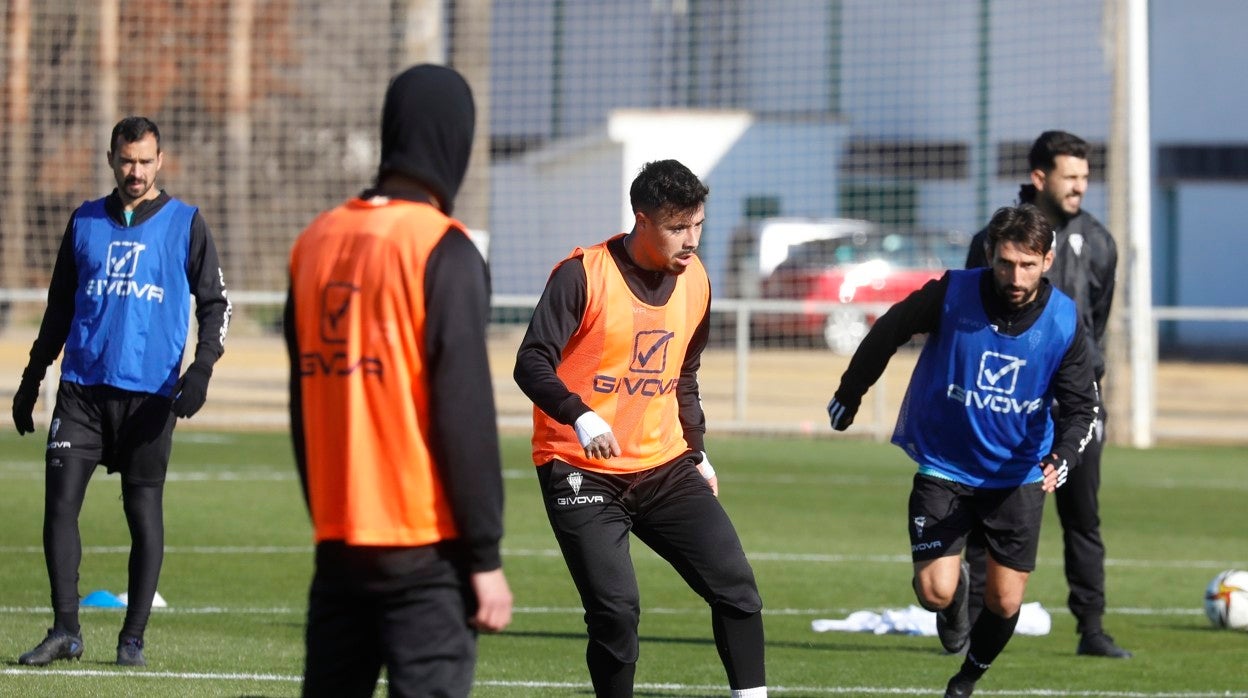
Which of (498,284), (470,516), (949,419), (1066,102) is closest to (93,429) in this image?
(949,419)

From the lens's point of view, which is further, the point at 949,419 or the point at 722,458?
the point at 722,458

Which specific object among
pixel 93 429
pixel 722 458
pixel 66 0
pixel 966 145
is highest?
pixel 66 0

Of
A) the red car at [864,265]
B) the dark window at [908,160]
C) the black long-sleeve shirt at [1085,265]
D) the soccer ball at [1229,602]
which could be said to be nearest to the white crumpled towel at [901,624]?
the soccer ball at [1229,602]

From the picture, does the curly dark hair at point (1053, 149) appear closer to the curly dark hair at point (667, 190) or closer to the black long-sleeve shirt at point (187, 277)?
the curly dark hair at point (667, 190)

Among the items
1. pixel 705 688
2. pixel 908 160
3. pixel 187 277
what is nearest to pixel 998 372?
pixel 705 688

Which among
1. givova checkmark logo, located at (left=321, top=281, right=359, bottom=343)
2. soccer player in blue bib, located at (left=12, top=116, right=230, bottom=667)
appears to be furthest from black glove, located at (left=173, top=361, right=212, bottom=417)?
givova checkmark logo, located at (left=321, top=281, right=359, bottom=343)

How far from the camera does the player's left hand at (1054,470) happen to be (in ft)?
21.3

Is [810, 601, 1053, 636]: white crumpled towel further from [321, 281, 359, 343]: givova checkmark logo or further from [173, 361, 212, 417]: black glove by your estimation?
[321, 281, 359, 343]: givova checkmark logo

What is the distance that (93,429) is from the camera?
7262mm

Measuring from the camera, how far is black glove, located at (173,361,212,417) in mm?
6758

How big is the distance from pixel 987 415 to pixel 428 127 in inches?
132

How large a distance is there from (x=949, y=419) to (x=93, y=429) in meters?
3.36

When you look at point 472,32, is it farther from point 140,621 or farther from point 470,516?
point 470,516

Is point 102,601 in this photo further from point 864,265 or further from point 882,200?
point 864,265
